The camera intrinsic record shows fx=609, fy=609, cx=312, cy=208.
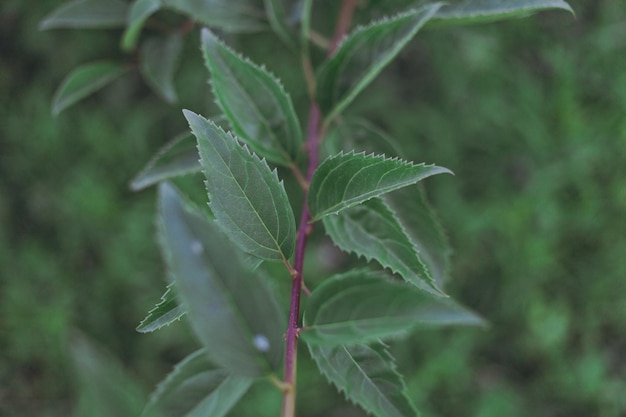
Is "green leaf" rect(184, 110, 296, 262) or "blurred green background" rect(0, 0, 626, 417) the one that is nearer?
"green leaf" rect(184, 110, 296, 262)

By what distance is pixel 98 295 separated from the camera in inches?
49.5

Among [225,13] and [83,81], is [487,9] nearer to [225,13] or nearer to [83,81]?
[225,13]

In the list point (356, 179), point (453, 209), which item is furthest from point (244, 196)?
point (453, 209)

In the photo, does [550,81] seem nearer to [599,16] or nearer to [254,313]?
[599,16]

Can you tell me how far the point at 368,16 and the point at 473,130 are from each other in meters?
0.42

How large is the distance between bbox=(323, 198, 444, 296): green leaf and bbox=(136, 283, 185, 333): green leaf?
0.53ft

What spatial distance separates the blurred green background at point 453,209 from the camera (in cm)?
117

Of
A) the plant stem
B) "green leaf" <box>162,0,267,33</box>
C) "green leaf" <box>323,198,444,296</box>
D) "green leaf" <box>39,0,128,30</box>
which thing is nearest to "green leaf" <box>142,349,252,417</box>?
the plant stem

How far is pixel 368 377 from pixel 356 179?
0.54ft

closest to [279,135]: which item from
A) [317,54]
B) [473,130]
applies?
[317,54]

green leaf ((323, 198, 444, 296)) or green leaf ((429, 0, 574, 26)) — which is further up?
green leaf ((429, 0, 574, 26))

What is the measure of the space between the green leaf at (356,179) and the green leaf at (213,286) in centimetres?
12

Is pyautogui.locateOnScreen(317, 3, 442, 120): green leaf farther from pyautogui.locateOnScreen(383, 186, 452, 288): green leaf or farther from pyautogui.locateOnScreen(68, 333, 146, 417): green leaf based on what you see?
pyautogui.locateOnScreen(68, 333, 146, 417): green leaf

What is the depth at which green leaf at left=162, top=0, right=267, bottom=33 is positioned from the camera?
739mm
